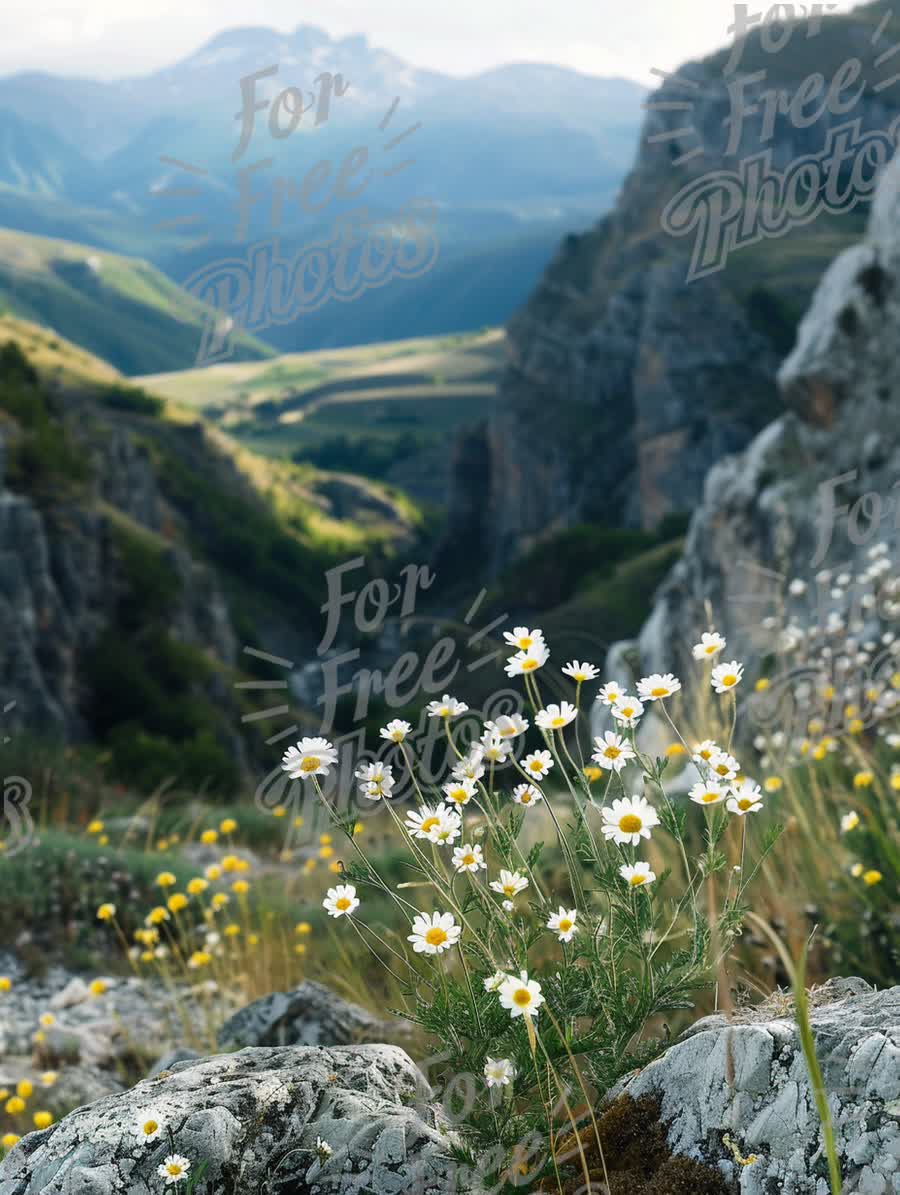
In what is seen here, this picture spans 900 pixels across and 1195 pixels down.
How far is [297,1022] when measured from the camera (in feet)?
12.4

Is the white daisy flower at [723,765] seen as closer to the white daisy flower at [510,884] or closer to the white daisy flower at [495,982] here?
the white daisy flower at [510,884]

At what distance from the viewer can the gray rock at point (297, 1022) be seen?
12.3 feet

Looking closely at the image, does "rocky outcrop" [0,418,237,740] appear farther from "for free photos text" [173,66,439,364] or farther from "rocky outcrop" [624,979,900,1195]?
"rocky outcrop" [624,979,900,1195]

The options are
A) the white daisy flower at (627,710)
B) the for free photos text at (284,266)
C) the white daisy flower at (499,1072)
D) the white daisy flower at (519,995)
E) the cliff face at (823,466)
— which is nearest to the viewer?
the white daisy flower at (519,995)

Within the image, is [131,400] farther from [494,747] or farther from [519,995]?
[519,995]

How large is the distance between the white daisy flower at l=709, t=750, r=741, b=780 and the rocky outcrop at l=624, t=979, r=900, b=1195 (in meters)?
0.43

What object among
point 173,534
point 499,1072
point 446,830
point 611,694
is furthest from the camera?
point 173,534

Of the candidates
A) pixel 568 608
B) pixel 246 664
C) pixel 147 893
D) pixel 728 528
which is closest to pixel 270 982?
pixel 147 893

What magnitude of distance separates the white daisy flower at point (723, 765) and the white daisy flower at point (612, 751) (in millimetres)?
156

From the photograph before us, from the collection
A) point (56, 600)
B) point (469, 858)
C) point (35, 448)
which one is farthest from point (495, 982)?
point (35, 448)

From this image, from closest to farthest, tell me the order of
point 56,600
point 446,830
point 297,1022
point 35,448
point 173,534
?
point 446,830 < point 297,1022 < point 56,600 < point 35,448 < point 173,534

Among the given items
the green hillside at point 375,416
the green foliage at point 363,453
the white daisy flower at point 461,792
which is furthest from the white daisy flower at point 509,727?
the green foliage at point 363,453

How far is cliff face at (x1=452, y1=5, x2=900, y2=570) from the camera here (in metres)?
73.2

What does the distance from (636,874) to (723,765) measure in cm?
32
